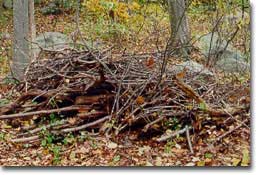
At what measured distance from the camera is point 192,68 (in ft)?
11.7

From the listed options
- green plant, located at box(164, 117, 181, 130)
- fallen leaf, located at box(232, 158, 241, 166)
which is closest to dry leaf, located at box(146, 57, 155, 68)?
green plant, located at box(164, 117, 181, 130)

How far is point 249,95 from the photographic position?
9.15ft

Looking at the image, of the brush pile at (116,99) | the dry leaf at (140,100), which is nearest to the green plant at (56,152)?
the brush pile at (116,99)

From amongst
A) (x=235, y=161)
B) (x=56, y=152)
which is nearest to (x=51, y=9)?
(x=56, y=152)

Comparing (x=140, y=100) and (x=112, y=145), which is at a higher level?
(x=140, y=100)

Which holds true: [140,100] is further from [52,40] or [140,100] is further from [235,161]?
[52,40]

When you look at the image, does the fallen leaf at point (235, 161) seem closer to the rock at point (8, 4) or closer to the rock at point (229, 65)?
the rock at point (229, 65)

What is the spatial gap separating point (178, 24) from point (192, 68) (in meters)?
0.43

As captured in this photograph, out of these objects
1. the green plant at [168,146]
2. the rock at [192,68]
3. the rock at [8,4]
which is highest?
the rock at [8,4]

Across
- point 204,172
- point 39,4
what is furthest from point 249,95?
point 39,4

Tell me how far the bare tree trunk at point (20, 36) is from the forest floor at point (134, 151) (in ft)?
4.43

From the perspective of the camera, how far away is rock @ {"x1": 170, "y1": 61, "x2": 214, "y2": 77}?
3.45 m

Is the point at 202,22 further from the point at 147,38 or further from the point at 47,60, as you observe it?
the point at 47,60

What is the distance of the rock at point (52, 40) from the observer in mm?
4201
